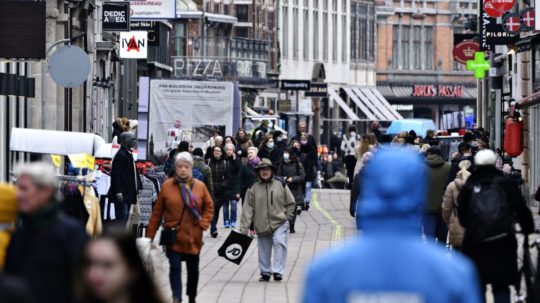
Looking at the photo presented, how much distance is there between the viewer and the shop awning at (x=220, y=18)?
257 ft

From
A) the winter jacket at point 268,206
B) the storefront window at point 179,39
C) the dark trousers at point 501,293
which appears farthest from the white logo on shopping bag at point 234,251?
the storefront window at point 179,39

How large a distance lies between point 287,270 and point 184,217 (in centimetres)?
568

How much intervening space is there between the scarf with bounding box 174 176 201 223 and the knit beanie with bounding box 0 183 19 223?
6855 mm

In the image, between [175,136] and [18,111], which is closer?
[18,111]

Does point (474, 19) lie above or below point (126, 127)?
above

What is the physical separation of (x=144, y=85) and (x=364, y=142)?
13.3 m

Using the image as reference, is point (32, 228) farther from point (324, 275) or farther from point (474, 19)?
point (474, 19)

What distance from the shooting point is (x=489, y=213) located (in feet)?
46.7

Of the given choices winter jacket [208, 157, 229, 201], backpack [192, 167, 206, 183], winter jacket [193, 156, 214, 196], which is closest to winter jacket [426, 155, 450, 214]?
backpack [192, 167, 206, 183]

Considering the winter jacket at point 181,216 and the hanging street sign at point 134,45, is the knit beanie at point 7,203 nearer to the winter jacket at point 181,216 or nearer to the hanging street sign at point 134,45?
the winter jacket at point 181,216

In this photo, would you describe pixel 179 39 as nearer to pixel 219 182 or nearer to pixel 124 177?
pixel 219 182

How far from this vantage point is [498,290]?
14.1m

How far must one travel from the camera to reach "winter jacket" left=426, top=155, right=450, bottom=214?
21.9 metres

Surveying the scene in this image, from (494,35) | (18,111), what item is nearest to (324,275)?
(18,111)
